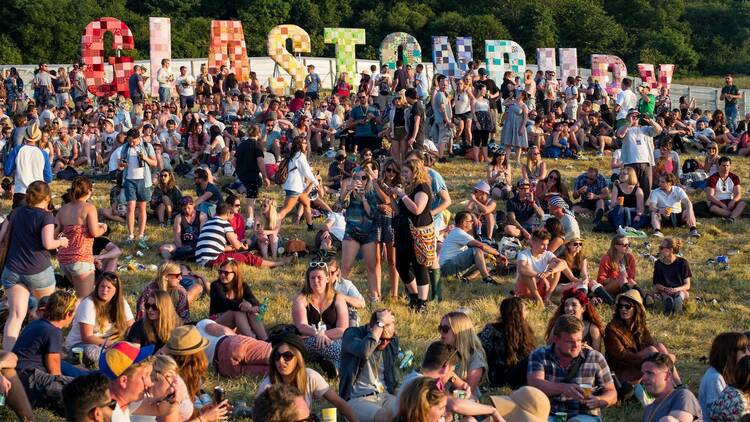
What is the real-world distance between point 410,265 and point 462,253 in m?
1.62

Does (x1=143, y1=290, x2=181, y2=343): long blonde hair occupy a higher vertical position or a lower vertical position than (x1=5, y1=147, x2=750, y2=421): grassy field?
higher

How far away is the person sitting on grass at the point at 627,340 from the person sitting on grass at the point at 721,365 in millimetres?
1142

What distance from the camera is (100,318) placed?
8828 mm

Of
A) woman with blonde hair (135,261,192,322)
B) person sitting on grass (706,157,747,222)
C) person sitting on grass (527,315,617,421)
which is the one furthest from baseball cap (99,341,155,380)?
person sitting on grass (706,157,747,222)

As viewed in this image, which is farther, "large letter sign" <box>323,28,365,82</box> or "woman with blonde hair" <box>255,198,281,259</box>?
"large letter sign" <box>323,28,365,82</box>

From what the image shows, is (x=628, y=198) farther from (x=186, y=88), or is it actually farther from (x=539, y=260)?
(x=186, y=88)

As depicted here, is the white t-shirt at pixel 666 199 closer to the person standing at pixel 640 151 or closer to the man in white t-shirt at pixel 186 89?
the person standing at pixel 640 151

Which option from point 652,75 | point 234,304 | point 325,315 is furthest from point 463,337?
point 652,75

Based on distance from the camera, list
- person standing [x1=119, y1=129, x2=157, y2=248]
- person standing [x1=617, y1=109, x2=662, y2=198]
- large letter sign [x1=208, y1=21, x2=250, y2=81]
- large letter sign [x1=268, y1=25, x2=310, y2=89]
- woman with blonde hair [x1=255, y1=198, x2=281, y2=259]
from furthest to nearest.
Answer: large letter sign [x1=268, y1=25, x2=310, y2=89] → large letter sign [x1=208, y1=21, x2=250, y2=81] → person standing [x1=617, y1=109, x2=662, y2=198] → person standing [x1=119, y1=129, x2=157, y2=248] → woman with blonde hair [x1=255, y1=198, x2=281, y2=259]

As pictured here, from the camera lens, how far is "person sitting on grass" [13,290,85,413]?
758 cm

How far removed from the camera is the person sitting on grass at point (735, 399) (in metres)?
6.98

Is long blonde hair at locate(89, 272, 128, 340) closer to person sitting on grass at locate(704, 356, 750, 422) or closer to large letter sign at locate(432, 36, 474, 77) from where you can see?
person sitting on grass at locate(704, 356, 750, 422)

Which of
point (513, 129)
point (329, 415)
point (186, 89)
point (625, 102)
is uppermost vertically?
point (186, 89)

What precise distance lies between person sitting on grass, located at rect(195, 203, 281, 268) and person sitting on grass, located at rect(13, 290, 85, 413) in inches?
200
